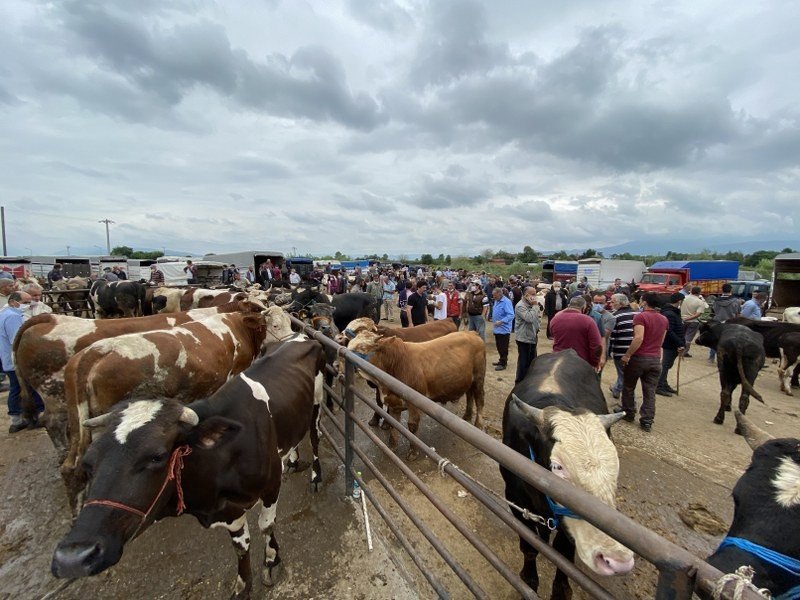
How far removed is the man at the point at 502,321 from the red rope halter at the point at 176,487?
7.28 metres

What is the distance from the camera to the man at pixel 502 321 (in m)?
8.30

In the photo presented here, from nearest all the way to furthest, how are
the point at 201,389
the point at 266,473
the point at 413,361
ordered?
1. the point at 266,473
2. the point at 201,389
3. the point at 413,361

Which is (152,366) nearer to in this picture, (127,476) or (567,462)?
(127,476)

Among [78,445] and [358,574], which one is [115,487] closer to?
[358,574]

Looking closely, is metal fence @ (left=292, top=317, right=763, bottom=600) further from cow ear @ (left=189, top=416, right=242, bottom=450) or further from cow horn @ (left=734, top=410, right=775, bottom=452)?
cow horn @ (left=734, top=410, right=775, bottom=452)

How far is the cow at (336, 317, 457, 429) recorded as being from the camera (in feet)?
16.9

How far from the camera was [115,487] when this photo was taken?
166 cm

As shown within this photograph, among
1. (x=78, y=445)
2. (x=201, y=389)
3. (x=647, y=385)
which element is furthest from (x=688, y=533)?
(x=78, y=445)

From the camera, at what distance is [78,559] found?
59.1 inches

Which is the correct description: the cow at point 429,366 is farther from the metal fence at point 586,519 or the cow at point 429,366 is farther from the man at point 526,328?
the metal fence at point 586,519

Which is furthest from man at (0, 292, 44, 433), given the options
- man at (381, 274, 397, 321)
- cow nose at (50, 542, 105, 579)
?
man at (381, 274, 397, 321)

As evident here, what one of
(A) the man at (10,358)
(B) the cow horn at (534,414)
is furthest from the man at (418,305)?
(B) the cow horn at (534,414)

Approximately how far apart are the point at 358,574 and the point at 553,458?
6.17 ft

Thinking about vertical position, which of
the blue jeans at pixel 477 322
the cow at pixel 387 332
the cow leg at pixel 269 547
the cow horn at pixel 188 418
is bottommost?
the cow leg at pixel 269 547
